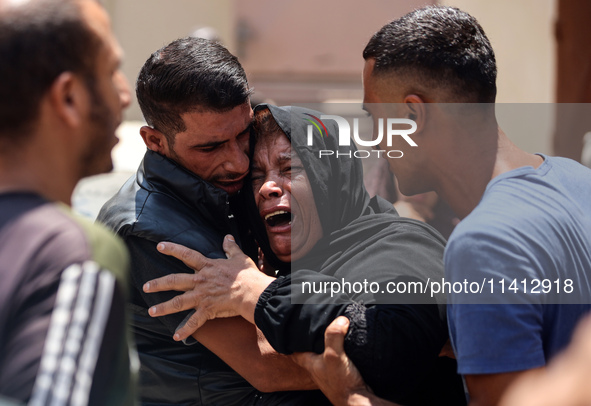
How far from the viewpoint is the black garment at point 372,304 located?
86.1 inches

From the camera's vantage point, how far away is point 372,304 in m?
2.28

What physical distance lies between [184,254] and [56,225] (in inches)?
41.3

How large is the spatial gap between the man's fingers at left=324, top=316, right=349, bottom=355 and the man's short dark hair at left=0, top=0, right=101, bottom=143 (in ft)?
3.85

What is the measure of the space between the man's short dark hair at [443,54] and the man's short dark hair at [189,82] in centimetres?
65

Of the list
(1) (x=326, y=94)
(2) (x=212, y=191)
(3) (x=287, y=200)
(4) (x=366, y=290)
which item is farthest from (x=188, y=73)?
(1) (x=326, y=94)

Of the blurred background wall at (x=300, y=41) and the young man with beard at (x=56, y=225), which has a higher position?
the young man with beard at (x=56, y=225)

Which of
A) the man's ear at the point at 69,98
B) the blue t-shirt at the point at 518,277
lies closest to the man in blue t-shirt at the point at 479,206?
the blue t-shirt at the point at 518,277

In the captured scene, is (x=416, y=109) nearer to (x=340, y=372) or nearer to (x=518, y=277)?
(x=518, y=277)

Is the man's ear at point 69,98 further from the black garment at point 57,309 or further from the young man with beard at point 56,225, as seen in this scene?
the black garment at point 57,309

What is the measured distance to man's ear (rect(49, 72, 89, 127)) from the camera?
57.3 inches

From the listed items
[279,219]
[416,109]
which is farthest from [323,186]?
[416,109]

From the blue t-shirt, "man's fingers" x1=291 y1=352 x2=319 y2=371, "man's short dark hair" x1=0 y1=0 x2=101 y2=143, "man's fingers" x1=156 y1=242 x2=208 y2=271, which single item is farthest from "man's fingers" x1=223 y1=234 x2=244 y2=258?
"man's short dark hair" x1=0 y1=0 x2=101 y2=143

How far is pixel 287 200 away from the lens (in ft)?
9.14

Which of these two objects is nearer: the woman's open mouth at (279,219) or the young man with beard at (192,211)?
the young man with beard at (192,211)
